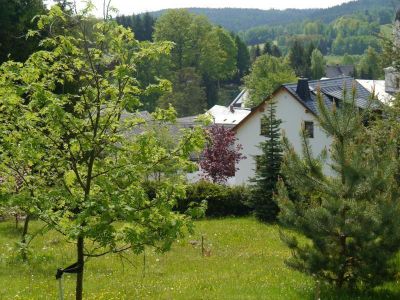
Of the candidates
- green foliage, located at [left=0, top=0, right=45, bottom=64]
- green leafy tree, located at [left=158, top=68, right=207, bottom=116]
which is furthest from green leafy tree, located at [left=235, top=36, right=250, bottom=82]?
green foliage, located at [left=0, top=0, right=45, bottom=64]

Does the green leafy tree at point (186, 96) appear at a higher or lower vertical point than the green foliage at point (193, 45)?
lower

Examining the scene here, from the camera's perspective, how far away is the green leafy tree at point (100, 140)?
24.8 ft

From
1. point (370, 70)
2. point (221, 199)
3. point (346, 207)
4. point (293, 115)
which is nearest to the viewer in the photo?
point (346, 207)

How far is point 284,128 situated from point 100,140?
3394cm

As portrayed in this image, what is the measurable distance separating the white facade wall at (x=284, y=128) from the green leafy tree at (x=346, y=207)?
27.2 metres

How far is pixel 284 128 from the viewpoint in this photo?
4109 centimetres

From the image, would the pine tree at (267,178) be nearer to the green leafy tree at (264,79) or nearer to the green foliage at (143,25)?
the green leafy tree at (264,79)

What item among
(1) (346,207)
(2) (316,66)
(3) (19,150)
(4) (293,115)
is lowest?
(4) (293,115)

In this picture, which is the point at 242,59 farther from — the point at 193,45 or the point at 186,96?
the point at 186,96

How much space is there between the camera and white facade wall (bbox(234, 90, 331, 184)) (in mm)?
39688

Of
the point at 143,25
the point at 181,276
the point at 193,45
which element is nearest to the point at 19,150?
the point at 181,276

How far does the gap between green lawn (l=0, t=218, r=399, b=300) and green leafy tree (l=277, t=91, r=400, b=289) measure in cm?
65

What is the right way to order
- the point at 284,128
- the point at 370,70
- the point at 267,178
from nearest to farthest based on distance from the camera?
the point at 267,178
the point at 284,128
the point at 370,70

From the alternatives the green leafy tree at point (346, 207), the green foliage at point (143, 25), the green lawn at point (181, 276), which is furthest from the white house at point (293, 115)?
the green foliage at point (143, 25)
